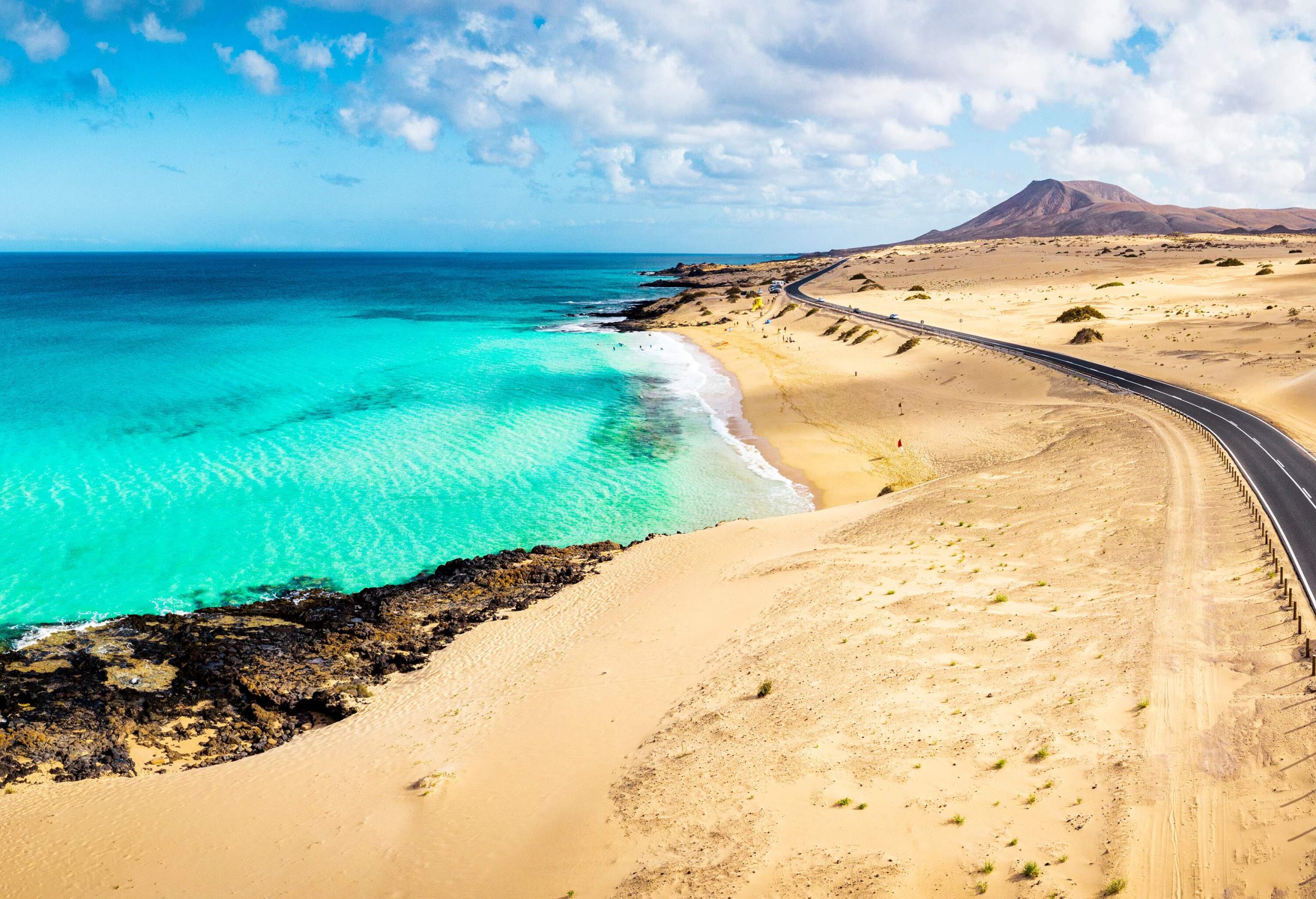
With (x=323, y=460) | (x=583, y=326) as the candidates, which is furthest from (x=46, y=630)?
(x=583, y=326)

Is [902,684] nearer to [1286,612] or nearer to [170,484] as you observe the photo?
[1286,612]

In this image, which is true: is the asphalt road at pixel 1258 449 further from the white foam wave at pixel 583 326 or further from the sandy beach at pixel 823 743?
the white foam wave at pixel 583 326

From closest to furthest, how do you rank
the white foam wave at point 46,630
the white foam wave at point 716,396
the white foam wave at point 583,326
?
the white foam wave at point 46,630, the white foam wave at point 716,396, the white foam wave at point 583,326

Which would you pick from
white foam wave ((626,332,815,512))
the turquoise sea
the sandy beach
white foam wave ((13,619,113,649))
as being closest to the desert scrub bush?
white foam wave ((626,332,815,512))

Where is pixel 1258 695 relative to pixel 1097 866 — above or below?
above

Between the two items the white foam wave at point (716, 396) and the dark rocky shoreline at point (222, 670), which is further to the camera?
the white foam wave at point (716, 396)

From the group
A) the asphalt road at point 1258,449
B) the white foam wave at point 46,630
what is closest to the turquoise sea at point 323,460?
the white foam wave at point 46,630

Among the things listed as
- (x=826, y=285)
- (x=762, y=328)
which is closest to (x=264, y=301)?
(x=762, y=328)
